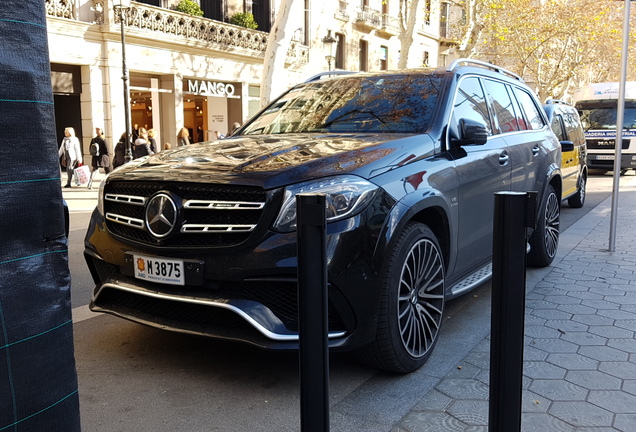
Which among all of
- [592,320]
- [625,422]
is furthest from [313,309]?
[592,320]

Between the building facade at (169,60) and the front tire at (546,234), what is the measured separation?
10.8 metres

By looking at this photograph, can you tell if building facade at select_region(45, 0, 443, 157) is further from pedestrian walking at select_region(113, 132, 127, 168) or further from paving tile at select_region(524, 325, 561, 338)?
paving tile at select_region(524, 325, 561, 338)

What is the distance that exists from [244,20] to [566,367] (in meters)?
24.8

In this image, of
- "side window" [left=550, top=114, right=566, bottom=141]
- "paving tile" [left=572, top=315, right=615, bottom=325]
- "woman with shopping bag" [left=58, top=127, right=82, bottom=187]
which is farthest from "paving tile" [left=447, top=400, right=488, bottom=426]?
"woman with shopping bag" [left=58, top=127, right=82, bottom=187]

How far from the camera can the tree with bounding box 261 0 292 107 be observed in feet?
50.5

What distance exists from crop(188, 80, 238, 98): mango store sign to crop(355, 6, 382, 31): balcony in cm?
1101

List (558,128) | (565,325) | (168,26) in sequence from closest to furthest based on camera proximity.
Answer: (565,325)
(558,128)
(168,26)

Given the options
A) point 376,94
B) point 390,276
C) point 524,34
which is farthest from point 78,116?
point 524,34

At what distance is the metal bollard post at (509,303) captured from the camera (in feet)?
6.19

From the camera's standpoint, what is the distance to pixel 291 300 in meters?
2.95

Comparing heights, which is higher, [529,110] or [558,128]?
[529,110]

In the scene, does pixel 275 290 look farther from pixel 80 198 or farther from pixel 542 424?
pixel 80 198

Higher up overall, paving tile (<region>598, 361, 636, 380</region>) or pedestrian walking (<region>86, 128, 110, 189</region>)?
pedestrian walking (<region>86, 128, 110, 189</region>)

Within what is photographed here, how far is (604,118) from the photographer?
20.2 meters
